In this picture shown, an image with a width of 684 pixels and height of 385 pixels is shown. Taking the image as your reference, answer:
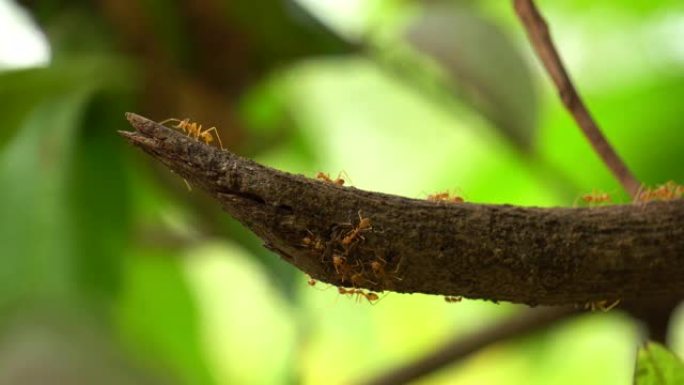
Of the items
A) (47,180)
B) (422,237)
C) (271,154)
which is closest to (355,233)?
(422,237)

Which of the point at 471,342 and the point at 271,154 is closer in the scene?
the point at 471,342

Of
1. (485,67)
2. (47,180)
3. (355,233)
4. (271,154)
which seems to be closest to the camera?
(355,233)

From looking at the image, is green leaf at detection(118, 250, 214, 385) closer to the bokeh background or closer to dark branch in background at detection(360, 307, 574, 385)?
the bokeh background

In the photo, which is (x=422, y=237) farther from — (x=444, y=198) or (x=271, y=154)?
(x=271, y=154)

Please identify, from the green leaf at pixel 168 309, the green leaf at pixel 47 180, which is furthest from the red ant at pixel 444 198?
the green leaf at pixel 168 309

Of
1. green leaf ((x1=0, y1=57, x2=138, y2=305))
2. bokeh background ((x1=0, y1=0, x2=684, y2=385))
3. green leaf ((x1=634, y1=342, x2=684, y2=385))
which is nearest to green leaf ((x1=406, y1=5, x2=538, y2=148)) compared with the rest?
bokeh background ((x1=0, y1=0, x2=684, y2=385))

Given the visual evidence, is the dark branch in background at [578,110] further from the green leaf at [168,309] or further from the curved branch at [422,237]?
the green leaf at [168,309]
